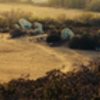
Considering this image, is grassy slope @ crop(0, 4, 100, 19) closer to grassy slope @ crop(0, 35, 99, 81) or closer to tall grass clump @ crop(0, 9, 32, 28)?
tall grass clump @ crop(0, 9, 32, 28)

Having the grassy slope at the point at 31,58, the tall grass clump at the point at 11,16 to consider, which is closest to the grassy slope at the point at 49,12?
the tall grass clump at the point at 11,16

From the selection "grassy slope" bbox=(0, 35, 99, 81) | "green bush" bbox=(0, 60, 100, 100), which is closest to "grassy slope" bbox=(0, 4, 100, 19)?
"grassy slope" bbox=(0, 35, 99, 81)

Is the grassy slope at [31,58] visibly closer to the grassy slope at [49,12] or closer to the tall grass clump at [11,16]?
the tall grass clump at [11,16]

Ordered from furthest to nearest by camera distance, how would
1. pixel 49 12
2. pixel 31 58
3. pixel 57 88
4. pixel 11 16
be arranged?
pixel 49 12, pixel 11 16, pixel 31 58, pixel 57 88

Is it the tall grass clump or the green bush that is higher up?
the green bush

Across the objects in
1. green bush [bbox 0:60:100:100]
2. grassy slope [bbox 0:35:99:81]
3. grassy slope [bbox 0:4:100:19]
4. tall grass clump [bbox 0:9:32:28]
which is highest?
green bush [bbox 0:60:100:100]

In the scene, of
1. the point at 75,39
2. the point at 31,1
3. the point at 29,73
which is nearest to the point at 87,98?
the point at 29,73

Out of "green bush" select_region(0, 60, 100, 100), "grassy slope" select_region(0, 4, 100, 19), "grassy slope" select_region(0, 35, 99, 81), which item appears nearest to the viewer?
"green bush" select_region(0, 60, 100, 100)

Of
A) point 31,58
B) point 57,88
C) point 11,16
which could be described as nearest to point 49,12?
point 11,16

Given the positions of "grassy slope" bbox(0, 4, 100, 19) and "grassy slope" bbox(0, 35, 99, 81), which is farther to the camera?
"grassy slope" bbox(0, 4, 100, 19)

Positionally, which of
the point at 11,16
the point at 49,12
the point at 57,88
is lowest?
the point at 49,12

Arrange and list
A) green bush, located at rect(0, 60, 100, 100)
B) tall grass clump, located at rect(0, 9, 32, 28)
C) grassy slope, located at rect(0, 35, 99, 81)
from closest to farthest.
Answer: green bush, located at rect(0, 60, 100, 100)
grassy slope, located at rect(0, 35, 99, 81)
tall grass clump, located at rect(0, 9, 32, 28)

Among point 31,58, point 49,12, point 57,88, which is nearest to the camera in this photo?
point 57,88

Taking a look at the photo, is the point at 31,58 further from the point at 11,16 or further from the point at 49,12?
the point at 49,12
